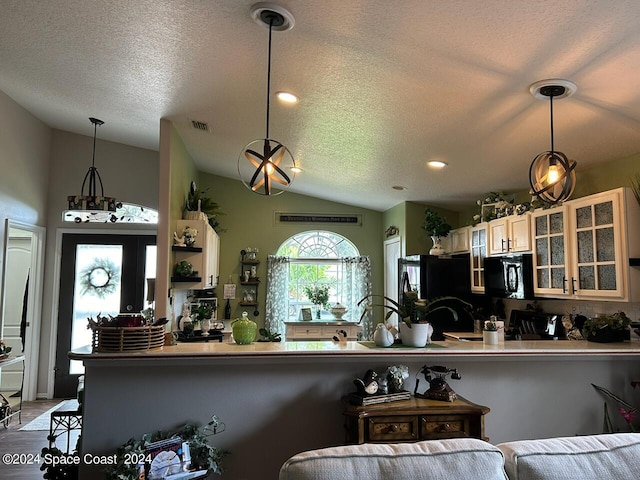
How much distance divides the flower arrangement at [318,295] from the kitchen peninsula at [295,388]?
4.34 m

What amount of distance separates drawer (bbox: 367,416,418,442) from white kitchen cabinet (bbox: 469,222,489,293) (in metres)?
3.03

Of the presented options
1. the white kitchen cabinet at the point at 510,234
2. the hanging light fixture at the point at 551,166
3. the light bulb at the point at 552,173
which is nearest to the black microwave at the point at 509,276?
the white kitchen cabinet at the point at 510,234

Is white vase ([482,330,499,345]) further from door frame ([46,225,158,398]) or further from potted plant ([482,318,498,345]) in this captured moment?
door frame ([46,225,158,398])

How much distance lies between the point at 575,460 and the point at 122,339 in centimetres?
206

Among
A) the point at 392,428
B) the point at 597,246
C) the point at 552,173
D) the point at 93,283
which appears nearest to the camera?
the point at 392,428

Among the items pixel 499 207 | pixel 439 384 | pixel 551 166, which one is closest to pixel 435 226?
pixel 499 207

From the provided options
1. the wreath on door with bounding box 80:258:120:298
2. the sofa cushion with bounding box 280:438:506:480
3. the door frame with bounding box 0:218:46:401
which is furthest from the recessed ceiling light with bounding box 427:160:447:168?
the door frame with bounding box 0:218:46:401

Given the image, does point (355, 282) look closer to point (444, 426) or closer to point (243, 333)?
point (243, 333)

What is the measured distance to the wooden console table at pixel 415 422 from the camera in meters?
2.30

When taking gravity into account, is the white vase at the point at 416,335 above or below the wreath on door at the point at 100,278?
below

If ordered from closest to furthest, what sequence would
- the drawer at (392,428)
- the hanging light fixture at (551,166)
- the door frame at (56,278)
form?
the drawer at (392,428) < the hanging light fixture at (551,166) < the door frame at (56,278)

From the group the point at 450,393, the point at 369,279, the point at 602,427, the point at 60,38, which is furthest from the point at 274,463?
the point at 369,279

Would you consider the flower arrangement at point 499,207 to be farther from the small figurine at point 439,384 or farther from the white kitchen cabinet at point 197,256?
the white kitchen cabinet at point 197,256

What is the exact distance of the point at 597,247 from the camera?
3318mm
